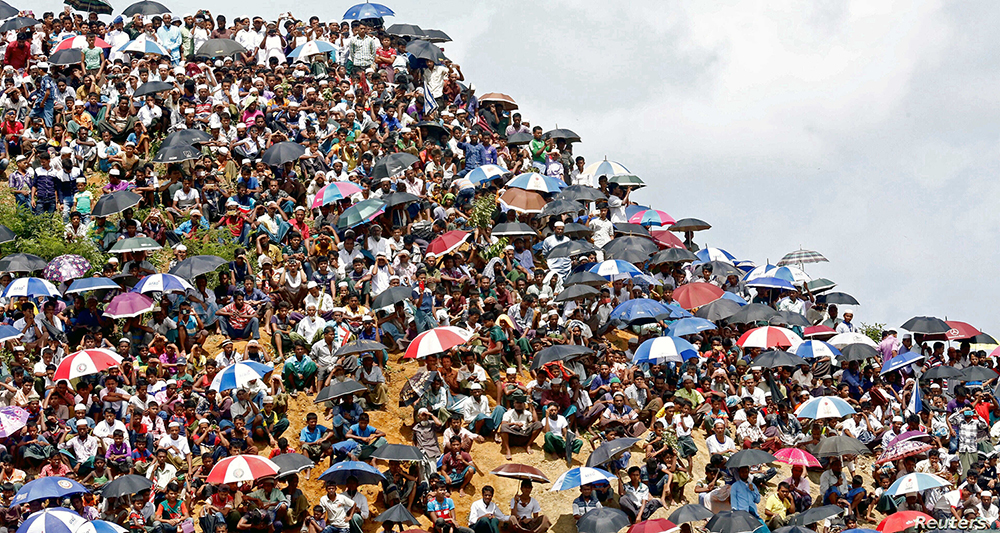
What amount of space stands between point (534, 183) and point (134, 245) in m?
9.34

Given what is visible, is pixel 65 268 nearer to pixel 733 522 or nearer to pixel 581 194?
pixel 581 194

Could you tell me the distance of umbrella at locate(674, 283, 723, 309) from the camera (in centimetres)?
2895

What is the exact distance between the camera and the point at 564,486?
21547 mm

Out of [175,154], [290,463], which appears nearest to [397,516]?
[290,463]

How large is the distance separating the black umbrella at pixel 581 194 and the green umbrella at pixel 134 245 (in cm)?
961

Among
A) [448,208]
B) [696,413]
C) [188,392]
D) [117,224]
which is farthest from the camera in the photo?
[448,208]

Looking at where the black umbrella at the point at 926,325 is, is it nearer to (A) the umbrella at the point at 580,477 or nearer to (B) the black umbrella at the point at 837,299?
(B) the black umbrella at the point at 837,299

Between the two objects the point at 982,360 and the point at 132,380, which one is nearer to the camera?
the point at 132,380

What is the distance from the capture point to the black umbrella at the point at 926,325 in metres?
30.3

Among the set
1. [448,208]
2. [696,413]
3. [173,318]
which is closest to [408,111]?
[448,208]

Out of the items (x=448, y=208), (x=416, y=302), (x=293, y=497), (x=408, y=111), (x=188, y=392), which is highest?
(x=408, y=111)

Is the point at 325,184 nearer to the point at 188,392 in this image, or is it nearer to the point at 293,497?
the point at 188,392

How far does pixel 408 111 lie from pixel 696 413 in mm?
12979

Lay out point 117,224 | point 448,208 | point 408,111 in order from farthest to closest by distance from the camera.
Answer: point 408,111, point 448,208, point 117,224
